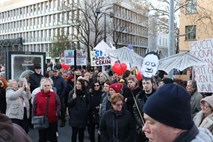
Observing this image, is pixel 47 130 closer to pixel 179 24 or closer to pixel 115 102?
pixel 115 102

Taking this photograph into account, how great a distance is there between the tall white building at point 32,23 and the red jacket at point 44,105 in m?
60.5

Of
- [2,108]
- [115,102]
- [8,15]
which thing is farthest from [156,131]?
[8,15]

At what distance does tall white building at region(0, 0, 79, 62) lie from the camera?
72.2 m

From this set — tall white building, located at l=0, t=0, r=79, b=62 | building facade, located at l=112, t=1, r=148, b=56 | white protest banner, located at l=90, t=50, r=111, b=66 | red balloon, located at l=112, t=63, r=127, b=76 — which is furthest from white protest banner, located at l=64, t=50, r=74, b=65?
tall white building, located at l=0, t=0, r=79, b=62

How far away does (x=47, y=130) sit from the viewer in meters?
6.74

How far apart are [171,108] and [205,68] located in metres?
4.87

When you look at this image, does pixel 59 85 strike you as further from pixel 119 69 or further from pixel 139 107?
pixel 139 107

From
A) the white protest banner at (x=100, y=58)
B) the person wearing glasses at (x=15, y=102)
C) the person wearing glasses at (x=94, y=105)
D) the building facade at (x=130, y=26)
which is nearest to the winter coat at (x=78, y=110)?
the person wearing glasses at (x=94, y=105)

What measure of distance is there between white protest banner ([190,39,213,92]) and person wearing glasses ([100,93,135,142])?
1.88 meters

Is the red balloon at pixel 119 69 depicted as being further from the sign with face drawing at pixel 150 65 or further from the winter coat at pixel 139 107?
the winter coat at pixel 139 107

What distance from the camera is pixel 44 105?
645 centimetres

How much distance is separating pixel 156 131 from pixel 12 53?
8.55 m

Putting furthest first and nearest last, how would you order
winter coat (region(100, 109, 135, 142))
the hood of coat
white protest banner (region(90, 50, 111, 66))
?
white protest banner (region(90, 50, 111, 66)) < winter coat (region(100, 109, 135, 142)) < the hood of coat

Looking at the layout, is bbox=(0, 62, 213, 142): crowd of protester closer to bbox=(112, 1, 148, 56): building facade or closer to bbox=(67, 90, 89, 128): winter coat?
bbox=(67, 90, 89, 128): winter coat
